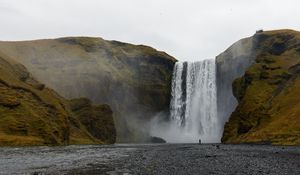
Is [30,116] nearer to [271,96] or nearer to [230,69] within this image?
[271,96]

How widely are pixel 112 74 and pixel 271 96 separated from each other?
72379mm

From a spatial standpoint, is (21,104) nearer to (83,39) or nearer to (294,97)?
(294,97)

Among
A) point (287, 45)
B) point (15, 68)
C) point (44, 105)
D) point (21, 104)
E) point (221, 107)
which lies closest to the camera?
point (21, 104)

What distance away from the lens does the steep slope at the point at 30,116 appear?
9531cm

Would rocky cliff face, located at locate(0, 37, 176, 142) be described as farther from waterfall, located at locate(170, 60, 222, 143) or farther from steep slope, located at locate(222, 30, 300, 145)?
steep slope, located at locate(222, 30, 300, 145)

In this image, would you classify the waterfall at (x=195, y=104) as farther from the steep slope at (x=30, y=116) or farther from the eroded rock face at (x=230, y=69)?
the steep slope at (x=30, y=116)

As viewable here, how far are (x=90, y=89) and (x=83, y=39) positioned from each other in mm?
37813

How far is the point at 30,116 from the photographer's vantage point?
102500mm

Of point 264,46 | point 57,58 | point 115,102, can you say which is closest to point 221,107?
point 264,46

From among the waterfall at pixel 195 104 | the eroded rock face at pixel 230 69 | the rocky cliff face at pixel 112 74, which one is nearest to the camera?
the waterfall at pixel 195 104

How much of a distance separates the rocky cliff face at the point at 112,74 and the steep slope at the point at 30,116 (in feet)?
97.9

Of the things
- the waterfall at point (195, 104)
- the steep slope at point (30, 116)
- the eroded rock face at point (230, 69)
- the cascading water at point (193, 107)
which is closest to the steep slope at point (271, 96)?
the eroded rock face at point (230, 69)

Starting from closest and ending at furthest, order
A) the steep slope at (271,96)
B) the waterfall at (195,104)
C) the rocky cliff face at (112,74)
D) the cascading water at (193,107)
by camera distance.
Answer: the steep slope at (271,96)
the waterfall at (195,104)
the cascading water at (193,107)
the rocky cliff face at (112,74)

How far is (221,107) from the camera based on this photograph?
6048 inches
